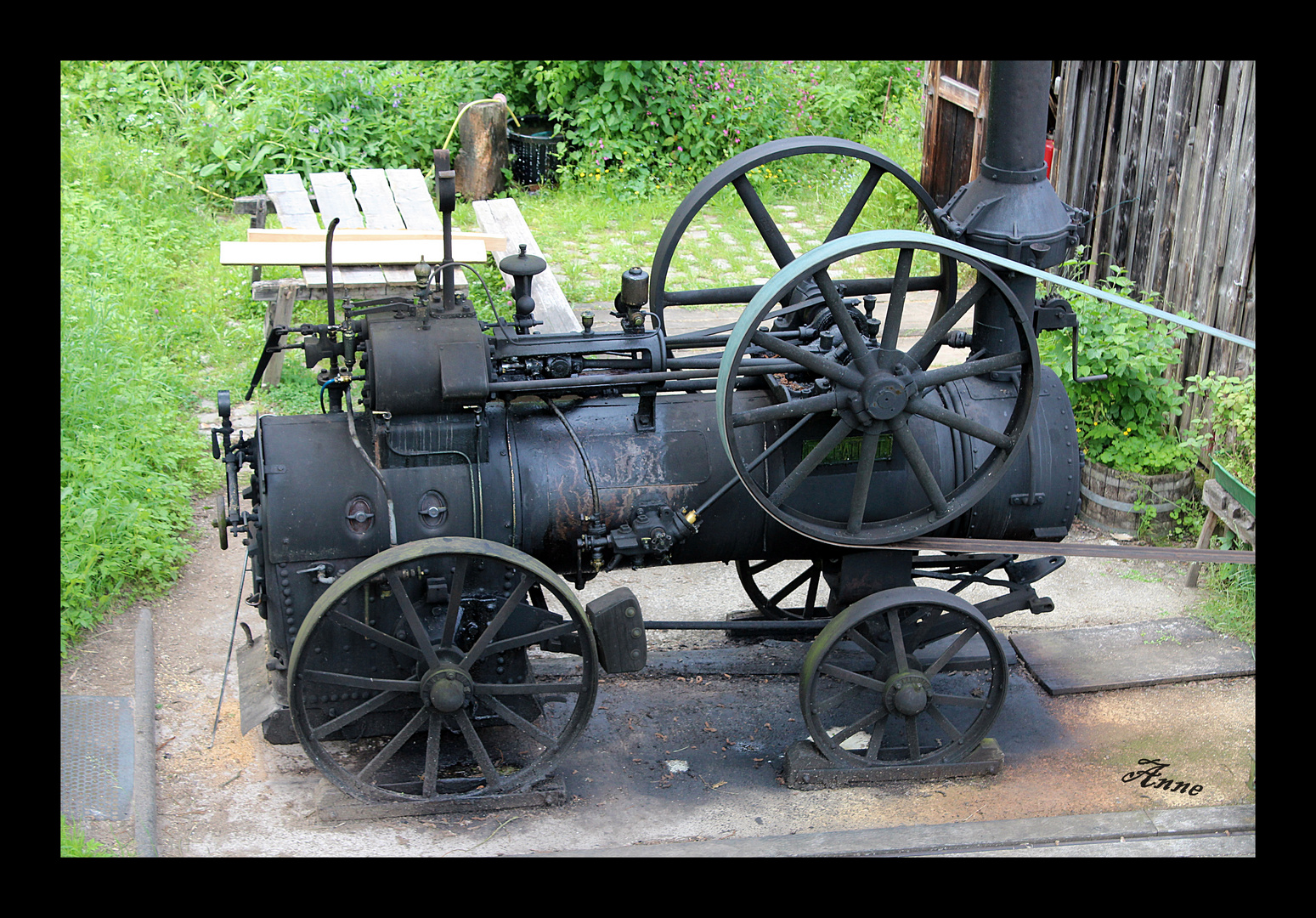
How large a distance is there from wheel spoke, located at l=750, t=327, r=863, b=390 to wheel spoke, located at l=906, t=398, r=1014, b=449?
0.22 metres

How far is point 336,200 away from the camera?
841cm

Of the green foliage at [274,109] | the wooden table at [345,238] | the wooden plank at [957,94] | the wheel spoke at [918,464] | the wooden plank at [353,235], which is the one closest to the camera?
the wheel spoke at [918,464]

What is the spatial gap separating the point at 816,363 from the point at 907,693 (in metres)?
1.36

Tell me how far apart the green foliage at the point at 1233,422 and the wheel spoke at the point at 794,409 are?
262 centimetres

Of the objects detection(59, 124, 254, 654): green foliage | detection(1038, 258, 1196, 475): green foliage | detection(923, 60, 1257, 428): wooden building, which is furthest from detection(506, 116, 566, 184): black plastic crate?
detection(1038, 258, 1196, 475): green foliage

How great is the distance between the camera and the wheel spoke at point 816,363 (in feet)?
13.9

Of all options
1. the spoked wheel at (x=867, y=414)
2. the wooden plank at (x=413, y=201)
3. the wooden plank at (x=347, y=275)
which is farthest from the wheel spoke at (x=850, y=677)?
the wooden plank at (x=413, y=201)

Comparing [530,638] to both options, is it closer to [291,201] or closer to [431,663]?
[431,663]

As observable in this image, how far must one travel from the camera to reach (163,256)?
9195 millimetres

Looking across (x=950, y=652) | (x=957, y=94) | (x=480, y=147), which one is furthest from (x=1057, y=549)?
(x=480, y=147)

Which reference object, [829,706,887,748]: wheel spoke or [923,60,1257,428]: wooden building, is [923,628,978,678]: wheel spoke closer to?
[829,706,887,748]: wheel spoke

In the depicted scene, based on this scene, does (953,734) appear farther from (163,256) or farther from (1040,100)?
(163,256)

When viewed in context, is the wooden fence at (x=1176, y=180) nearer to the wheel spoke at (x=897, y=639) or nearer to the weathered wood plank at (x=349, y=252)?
the wheel spoke at (x=897, y=639)

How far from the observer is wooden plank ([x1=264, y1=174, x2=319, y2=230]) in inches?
317
